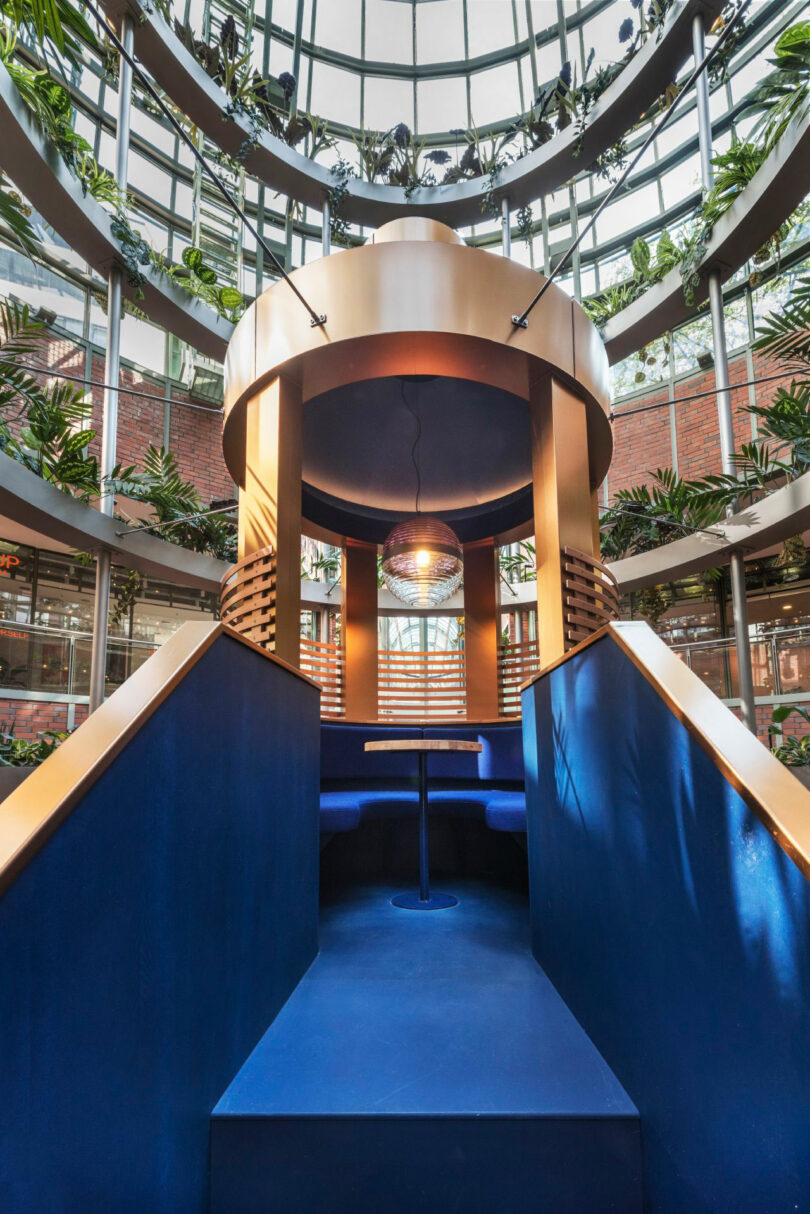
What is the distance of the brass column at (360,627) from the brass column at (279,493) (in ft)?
7.61

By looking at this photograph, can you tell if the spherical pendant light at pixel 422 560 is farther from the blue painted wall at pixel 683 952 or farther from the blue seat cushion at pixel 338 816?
the blue painted wall at pixel 683 952

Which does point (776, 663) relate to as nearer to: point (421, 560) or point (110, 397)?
point (421, 560)

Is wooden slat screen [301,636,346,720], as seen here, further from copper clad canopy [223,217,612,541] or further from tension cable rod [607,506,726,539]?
tension cable rod [607,506,726,539]

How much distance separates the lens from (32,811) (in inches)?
39.8

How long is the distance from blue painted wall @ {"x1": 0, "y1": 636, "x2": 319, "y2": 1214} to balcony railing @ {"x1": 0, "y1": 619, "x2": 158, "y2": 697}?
361 centimetres

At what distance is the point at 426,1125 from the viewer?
1.61 metres

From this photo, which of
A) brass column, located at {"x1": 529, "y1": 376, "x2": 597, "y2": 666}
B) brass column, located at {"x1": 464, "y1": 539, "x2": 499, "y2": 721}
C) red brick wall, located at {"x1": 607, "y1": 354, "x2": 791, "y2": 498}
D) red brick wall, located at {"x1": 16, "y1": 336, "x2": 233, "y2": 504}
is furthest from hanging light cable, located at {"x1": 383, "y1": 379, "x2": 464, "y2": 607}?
red brick wall, located at {"x1": 16, "y1": 336, "x2": 233, "y2": 504}

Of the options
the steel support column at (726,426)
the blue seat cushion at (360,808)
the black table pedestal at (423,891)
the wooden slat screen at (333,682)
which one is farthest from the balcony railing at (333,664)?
the black table pedestal at (423,891)

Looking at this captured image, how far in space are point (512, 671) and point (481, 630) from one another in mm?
488

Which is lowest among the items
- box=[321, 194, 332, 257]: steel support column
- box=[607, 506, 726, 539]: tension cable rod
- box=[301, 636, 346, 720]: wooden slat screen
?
box=[301, 636, 346, 720]: wooden slat screen

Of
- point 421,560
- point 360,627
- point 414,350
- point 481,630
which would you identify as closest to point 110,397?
point 360,627

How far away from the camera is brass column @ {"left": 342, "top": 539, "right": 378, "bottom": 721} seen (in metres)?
6.44

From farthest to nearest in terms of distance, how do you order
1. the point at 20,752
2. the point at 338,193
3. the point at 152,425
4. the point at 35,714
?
the point at 152,425
the point at 338,193
the point at 35,714
the point at 20,752

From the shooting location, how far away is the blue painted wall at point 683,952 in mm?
1029
